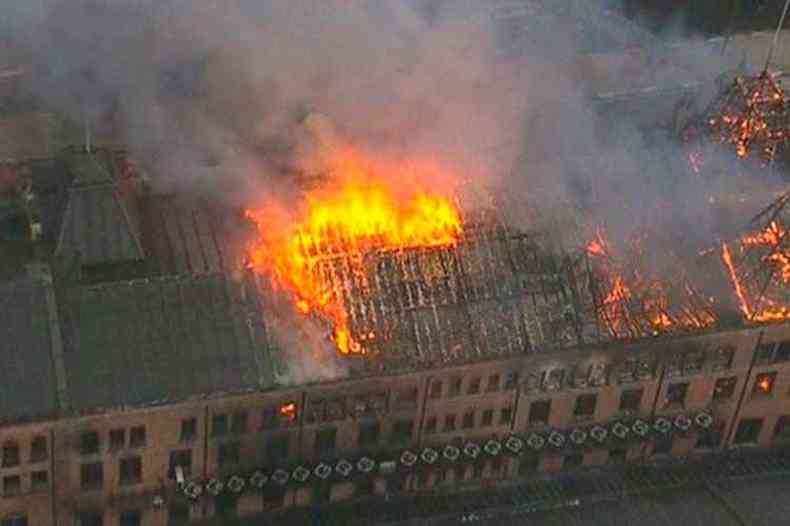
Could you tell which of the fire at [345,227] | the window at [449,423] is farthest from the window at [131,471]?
the window at [449,423]

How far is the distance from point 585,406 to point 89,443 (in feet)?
62.1

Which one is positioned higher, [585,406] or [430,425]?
[585,406]

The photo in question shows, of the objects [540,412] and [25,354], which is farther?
[540,412]

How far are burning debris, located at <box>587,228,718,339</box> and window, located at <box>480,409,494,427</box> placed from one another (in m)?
5.32

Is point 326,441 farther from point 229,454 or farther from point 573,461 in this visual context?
point 573,461

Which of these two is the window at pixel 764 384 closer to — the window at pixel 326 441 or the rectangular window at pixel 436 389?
the rectangular window at pixel 436 389

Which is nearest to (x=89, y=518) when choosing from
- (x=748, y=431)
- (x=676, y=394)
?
(x=676, y=394)

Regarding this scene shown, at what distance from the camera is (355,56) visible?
6562cm

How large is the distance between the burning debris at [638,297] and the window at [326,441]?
10.9m

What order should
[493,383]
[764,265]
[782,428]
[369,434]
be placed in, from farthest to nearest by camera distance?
1. [782,428]
2. [764,265]
3. [493,383]
4. [369,434]

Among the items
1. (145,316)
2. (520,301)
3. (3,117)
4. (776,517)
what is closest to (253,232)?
(145,316)

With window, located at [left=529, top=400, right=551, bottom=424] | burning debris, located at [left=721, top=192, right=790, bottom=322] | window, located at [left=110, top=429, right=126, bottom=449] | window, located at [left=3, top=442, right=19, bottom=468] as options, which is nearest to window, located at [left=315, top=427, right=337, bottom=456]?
window, located at [left=110, top=429, right=126, bottom=449]

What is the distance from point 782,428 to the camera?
6581 cm

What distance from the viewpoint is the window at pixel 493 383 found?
2384 inches
